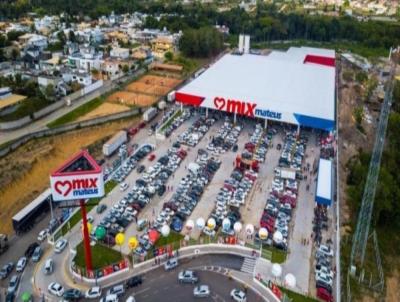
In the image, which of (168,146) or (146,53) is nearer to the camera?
(168,146)

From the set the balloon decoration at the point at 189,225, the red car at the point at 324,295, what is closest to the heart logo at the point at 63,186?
the balloon decoration at the point at 189,225

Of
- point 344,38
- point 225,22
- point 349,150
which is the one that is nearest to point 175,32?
point 225,22

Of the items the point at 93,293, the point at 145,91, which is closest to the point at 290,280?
the point at 93,293

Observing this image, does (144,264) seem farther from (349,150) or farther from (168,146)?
(349,150)

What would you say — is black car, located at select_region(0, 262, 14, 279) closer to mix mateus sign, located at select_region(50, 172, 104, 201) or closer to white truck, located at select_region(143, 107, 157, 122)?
mix mateus sign, located at select_region(50, 172, 104, 201)

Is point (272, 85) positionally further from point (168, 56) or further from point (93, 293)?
point (93, 293)

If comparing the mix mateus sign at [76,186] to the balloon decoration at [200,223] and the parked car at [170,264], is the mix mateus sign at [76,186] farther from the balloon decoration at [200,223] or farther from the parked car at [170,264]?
the balloon decoration at [200,223]
